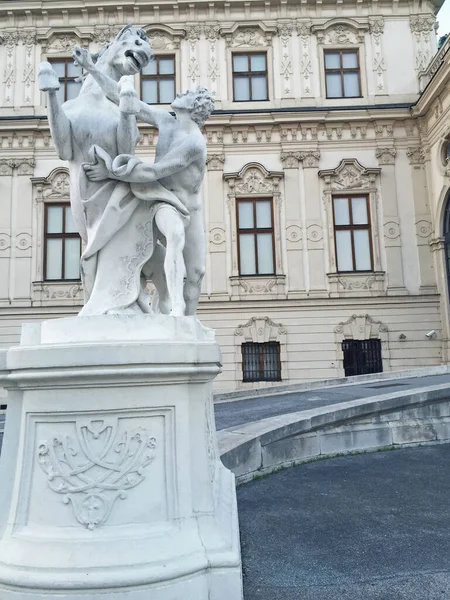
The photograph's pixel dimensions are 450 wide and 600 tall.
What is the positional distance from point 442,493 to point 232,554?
9.06ft

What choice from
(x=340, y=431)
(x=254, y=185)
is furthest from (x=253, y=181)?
(x=340, y=431)

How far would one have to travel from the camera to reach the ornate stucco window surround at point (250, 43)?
17.4 m

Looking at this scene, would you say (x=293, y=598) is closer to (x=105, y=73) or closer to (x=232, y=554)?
(x=232, y=554)

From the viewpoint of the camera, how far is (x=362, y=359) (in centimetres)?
1617

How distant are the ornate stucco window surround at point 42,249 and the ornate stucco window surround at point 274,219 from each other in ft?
17.7

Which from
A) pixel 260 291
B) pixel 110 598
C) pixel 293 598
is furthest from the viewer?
pixel 260 291

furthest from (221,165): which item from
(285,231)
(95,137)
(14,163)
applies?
(95,137)

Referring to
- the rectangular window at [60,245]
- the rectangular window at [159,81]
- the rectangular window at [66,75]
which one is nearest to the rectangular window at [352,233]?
the rectangular window at [159,81]

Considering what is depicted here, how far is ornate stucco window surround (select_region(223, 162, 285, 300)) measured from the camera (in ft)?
53.7

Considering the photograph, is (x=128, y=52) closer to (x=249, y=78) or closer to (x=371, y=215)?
(x=371, y=215)

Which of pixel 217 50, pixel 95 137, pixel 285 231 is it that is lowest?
pixel 95 137

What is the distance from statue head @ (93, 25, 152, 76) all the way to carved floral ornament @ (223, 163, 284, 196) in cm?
1339

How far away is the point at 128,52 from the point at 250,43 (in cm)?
1599

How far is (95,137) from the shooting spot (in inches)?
127
